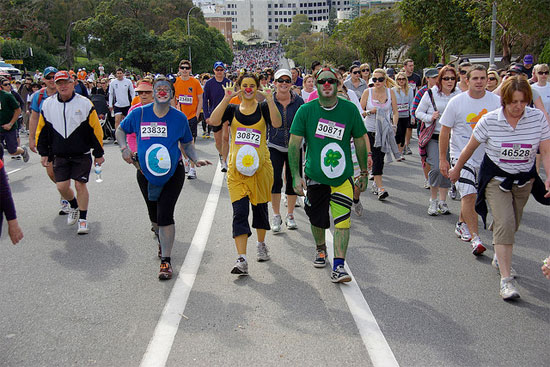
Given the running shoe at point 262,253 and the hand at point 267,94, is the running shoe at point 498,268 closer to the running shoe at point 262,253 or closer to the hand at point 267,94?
the running shoe at point 262,253

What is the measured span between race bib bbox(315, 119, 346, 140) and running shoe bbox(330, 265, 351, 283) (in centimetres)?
123

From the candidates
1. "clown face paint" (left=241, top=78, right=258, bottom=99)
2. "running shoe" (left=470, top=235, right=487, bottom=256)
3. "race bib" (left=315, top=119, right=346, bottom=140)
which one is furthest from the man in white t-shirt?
"clown face paint" (left=241, top=78, right=258, bottom=99)

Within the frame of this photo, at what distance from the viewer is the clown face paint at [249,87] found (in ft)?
19.0

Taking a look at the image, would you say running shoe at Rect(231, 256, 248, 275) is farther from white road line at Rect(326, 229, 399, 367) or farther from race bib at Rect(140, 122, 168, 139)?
race bib at Rect(140, 122, 168, 139)

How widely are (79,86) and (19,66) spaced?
59.4 meters

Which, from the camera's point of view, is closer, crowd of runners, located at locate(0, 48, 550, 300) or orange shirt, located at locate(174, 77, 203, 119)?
crowd of runners, located at locate(0, 48, 550, 300)

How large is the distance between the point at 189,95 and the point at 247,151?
6.66 metres

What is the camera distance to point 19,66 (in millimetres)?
64688

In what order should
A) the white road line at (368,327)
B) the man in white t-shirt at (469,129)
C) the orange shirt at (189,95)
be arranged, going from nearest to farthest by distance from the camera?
the white road line at (368,327) < the man in white t-shirt at (469,129) < the orange shirt at (189,95)

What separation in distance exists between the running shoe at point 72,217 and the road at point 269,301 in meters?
0.09

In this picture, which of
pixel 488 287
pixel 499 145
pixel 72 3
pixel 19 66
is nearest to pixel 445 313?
pixel 488 287

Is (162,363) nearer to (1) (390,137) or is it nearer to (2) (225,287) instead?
(2) (225,287)

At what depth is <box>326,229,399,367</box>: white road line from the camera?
3932 millimetres

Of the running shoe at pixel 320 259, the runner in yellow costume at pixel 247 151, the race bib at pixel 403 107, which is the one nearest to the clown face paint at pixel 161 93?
the runner in yellow costume at pixel 247 151
